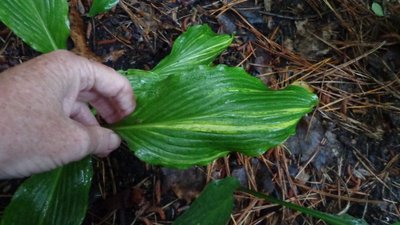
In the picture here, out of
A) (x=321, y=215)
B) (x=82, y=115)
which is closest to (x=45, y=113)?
(x=82, y=115)

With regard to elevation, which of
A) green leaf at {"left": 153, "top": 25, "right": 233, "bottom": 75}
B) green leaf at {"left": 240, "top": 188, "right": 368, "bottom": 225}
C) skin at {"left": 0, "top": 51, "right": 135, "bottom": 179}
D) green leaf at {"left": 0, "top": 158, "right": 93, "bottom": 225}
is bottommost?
green leaf at {"left": 240, "top": 188, "right": 368, "bottom": 225}

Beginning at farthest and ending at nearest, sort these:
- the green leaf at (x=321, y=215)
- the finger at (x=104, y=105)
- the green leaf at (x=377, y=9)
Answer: the green leaf at (x=377, y=9)
the green leaf at (x=321, y=215)
the finger at (x=104, y=105)

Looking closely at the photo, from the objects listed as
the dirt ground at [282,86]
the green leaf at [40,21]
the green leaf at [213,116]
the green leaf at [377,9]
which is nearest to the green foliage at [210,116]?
the green leaf at [213,116]

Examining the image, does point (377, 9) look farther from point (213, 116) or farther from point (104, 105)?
point (104, 105)

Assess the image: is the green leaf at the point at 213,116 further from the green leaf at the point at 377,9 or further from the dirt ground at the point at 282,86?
the green leaf at the point at 377,9

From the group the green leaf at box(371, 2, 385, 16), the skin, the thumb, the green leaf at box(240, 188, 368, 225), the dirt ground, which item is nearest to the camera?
the skin

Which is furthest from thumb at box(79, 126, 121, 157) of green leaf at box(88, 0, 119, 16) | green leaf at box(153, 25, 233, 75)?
green leaf at box(88, 0, 119, 16)

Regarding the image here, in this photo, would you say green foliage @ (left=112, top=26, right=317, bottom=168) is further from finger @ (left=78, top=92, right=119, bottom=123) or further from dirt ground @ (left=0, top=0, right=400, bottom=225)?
dirt ground @ (left=0, top=0, right=400, bottom=225)
